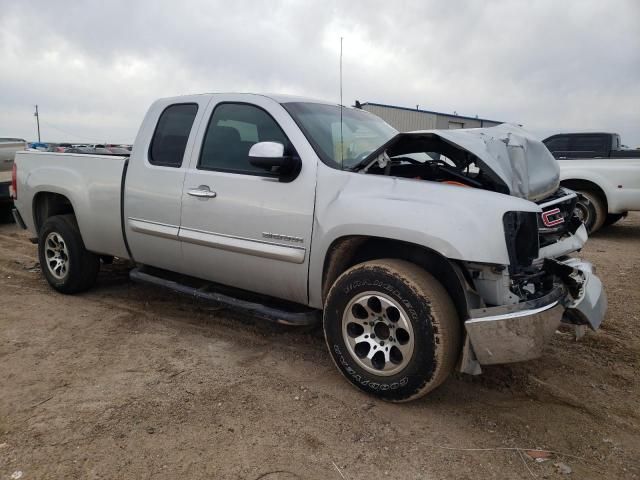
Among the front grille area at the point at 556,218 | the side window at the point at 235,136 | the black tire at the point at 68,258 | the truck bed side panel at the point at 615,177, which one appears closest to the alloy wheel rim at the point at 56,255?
the black tire at the point at 68,258

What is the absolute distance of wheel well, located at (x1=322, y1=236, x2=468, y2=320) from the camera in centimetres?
292

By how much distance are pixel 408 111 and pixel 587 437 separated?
86.9 feet

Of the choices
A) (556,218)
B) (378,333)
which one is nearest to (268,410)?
(378,333)

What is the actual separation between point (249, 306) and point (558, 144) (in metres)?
9.22

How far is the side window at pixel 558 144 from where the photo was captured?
34.7 ft

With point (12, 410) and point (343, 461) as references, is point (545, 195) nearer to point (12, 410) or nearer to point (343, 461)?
point (343, 461)

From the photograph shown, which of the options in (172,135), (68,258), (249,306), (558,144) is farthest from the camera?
(558,144)

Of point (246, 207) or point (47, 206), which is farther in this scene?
point (47, 206)

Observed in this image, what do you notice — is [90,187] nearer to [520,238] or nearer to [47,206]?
[47,206]

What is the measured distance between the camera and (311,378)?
3.35m

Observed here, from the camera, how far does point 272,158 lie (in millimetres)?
3166

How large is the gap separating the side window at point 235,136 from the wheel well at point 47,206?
7.04ft

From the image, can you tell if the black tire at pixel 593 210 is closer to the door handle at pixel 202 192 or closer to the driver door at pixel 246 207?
the driver door at pixel 246 207

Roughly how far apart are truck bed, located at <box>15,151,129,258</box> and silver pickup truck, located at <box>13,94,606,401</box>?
0.9 inches
